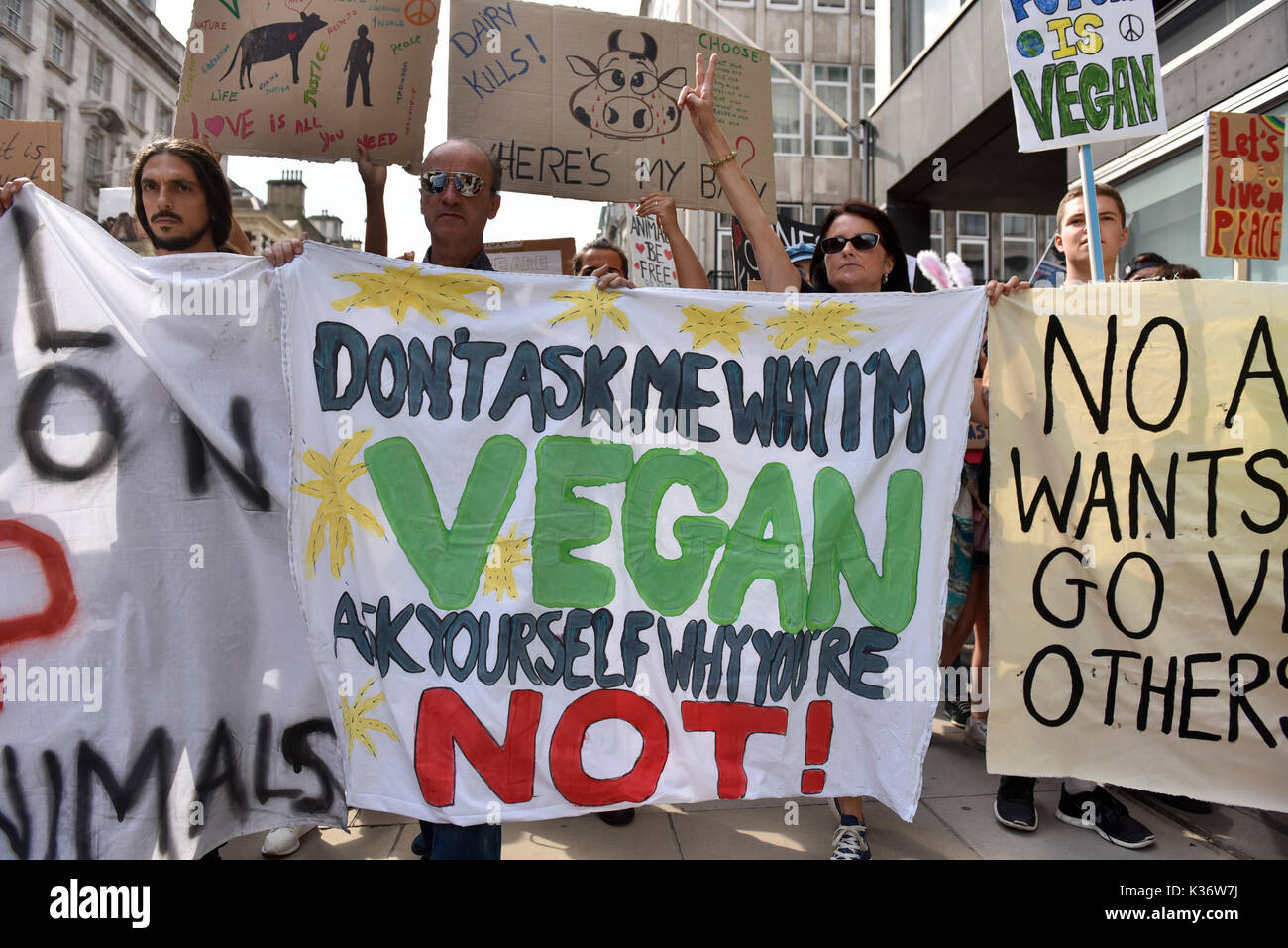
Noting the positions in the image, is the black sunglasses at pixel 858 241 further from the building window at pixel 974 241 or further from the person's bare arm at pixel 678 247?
the building window at pixel 974 241

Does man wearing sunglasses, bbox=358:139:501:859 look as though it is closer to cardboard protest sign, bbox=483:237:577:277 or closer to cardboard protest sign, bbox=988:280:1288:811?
cardboard protest sign, bbox=483:237:577:277

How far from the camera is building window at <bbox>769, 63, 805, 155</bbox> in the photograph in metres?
21.8

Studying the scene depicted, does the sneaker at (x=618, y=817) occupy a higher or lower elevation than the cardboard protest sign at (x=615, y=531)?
lower

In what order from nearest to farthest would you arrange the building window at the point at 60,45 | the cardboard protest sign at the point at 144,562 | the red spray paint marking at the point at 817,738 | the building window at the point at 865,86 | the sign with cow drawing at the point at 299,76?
the cardboard protest sign at the point at 144,562
the red spray paint marking at the point at 817,738
the sign with cow drawing at the point at 299,76
the building window at the point at 865,86
the building window at the point at 60,45

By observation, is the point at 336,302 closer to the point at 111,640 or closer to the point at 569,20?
the point at 111,640

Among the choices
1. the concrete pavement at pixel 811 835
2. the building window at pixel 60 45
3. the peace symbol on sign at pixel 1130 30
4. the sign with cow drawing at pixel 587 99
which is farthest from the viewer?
the building window at pixel 60 45

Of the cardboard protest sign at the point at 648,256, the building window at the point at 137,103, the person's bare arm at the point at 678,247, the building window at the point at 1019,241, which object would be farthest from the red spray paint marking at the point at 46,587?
the building window at the point at 137,103

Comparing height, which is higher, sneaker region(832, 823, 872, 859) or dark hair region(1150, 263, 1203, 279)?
dark hair region(1150, 263, 1203, 279)

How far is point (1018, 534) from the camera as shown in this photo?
2.50m

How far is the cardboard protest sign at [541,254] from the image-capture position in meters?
4.25

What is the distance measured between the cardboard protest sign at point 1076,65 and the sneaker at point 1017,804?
83.6 inches

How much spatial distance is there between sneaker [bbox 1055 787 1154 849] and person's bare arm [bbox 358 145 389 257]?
2986 mm

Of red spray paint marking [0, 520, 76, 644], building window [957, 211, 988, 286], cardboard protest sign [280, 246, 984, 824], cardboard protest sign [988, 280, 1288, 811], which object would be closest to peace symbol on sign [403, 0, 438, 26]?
cardboard protest sign [280, 246, 984, 824]
